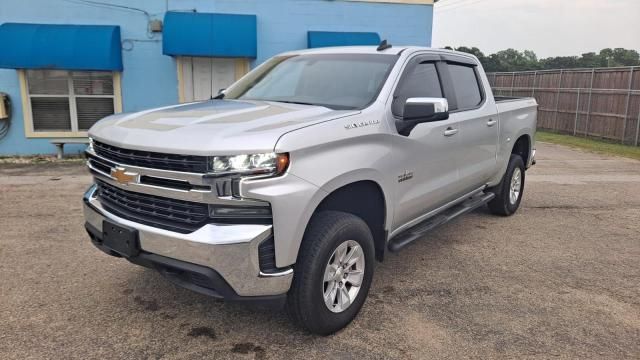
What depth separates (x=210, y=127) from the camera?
2912 millimetres

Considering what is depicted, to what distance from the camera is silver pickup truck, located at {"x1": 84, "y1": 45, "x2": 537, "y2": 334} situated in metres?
2.72

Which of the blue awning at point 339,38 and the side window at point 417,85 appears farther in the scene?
the blue awning at point 339,38

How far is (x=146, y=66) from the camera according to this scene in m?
11.8

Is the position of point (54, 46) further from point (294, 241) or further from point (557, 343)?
point (557, 343)

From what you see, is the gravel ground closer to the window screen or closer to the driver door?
the driver door

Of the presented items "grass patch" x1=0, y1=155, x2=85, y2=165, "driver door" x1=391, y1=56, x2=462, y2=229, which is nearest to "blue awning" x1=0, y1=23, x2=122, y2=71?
"grass patch" x1=0, y1=155, x2=85, y2=165

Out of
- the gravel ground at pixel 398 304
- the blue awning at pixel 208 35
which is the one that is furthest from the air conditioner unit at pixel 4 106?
the gravel ground at pixel 398 304

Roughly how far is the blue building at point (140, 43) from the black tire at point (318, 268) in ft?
28.5

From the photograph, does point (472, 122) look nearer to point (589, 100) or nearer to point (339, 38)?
point (339, 38)

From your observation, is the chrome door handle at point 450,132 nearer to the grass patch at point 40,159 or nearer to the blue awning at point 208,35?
the blue awning at point 208,35

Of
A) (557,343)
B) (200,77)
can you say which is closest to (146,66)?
(200,77)

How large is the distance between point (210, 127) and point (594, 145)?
15456 mm

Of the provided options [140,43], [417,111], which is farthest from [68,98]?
[417,111]

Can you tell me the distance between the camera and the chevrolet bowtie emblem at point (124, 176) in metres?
2.99
